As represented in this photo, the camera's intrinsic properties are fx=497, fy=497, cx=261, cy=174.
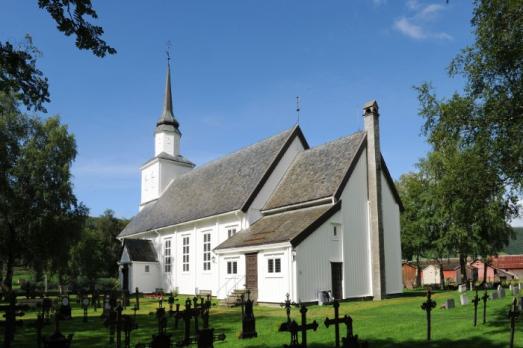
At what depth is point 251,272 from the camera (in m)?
26.8

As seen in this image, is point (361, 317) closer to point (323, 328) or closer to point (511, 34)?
point (323, 328)

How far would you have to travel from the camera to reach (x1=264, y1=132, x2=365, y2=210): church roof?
91.0ft

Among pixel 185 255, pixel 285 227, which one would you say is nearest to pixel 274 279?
pixel 285 227

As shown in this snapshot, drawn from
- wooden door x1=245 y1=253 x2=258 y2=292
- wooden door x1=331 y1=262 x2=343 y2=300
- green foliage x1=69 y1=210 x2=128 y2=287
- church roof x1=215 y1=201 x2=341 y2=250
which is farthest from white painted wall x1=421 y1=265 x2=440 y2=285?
wooden door x1=245 y1=253 x2=258 y2=292

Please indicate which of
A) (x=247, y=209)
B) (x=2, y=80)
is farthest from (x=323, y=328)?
(x=247, y=209)

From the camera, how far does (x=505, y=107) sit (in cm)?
1450

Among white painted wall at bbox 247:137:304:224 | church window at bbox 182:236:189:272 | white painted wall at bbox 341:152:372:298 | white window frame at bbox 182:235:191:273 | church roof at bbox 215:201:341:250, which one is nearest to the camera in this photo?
church roof at bbox 215:201:341:250

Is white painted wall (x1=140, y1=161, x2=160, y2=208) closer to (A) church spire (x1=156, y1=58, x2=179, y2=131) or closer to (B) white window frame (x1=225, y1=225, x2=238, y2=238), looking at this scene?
(A) church spire (x1=156, y1=58, x2=179, y2=131)

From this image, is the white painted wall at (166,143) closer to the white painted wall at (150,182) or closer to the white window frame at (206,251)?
the white painted wall at (150,182)

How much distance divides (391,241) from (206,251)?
1275cm

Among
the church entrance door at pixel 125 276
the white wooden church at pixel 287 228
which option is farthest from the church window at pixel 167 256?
the church entrance door at pixel 125 276

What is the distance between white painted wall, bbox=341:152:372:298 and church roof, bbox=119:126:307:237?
6326 mm

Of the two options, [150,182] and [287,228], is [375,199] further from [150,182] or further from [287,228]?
[150,182]

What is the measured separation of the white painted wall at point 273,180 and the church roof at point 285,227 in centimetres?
79
